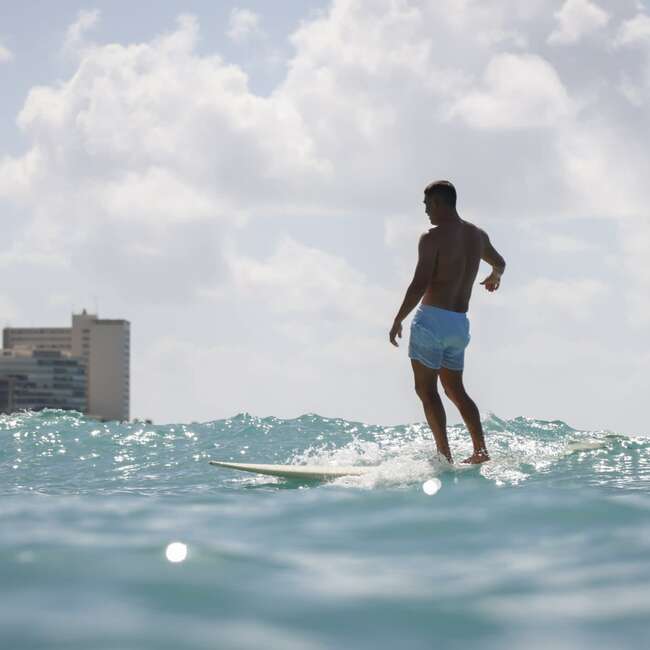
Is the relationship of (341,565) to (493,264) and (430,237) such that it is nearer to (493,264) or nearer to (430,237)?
(430,237)

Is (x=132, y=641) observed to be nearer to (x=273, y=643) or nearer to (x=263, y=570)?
(x=273, y=643)

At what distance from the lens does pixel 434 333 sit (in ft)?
27.1

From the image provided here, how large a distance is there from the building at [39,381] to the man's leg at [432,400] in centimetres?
16375

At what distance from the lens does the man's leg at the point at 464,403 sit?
835cm

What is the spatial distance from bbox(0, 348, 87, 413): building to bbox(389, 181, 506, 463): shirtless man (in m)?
164

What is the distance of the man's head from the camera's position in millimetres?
8320

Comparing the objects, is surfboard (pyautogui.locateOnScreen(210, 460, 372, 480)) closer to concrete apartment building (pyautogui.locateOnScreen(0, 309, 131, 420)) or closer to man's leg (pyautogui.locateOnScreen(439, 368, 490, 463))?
man's leg (pyautogui.locateOnScreen(439, 368, 490, 463))

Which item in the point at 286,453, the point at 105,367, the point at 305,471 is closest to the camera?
the point at 305,471

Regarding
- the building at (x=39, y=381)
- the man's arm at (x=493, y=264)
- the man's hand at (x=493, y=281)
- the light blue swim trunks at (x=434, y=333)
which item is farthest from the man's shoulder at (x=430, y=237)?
the building at (x=39, y=381)

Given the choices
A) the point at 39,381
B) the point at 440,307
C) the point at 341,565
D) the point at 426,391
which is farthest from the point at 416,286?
the point at 39,381

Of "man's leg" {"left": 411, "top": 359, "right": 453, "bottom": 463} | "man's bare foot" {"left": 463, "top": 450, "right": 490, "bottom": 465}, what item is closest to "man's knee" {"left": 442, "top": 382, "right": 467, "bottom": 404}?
"man's leg" {"left": 411, "top": 359, "right": 453, "bottom": 463}

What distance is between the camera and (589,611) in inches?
130

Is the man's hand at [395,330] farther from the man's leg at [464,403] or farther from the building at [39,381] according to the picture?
the building at [39,381]

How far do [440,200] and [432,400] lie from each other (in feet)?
5.95
